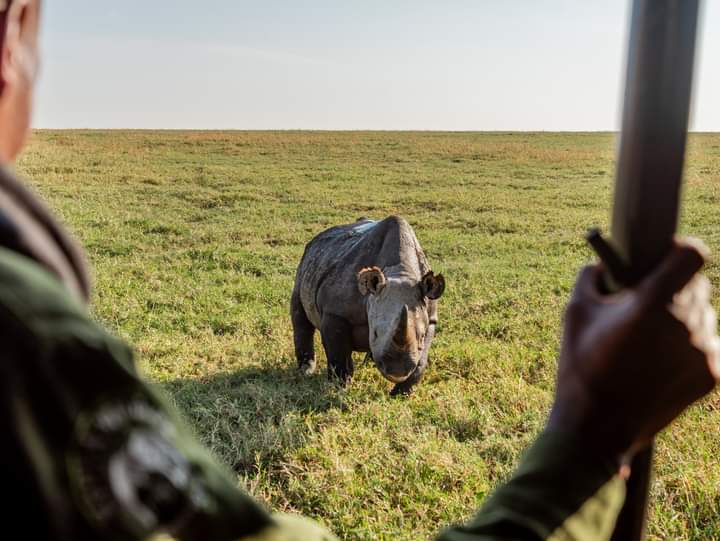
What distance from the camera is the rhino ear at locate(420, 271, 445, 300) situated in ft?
16.1

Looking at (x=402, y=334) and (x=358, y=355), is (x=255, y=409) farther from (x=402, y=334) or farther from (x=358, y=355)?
(x=358, y=355)

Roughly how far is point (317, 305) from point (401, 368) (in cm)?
119

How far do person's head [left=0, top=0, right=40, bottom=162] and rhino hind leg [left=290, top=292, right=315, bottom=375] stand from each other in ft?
16.6

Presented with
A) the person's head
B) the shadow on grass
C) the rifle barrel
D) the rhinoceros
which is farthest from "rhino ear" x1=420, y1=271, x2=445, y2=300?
the person's head

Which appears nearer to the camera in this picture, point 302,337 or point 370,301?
point 370,301

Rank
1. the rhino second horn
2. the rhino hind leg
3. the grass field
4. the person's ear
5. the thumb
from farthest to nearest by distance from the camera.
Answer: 1. the rhino hind leg
2. the rhino second horn
3. the grass field
4. the thumb
5. the person's ear

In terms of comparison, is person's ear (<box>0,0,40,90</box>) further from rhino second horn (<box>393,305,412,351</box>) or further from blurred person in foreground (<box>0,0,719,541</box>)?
rhino second horn (<box>393,305,412,351</box>)

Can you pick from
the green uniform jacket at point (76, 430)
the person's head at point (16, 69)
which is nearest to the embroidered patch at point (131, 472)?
the green uniform jacket at point (76, 430)

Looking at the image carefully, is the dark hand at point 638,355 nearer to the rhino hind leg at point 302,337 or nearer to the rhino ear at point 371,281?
the rhino ear at point 371,281

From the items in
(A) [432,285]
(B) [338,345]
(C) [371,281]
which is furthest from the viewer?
(B) [338,345]

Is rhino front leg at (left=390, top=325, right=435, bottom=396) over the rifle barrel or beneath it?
beneath

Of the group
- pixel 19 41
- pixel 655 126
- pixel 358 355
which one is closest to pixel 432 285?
pixel 358 355

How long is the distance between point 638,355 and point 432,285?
416 cm

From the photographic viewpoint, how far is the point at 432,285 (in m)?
4.95
